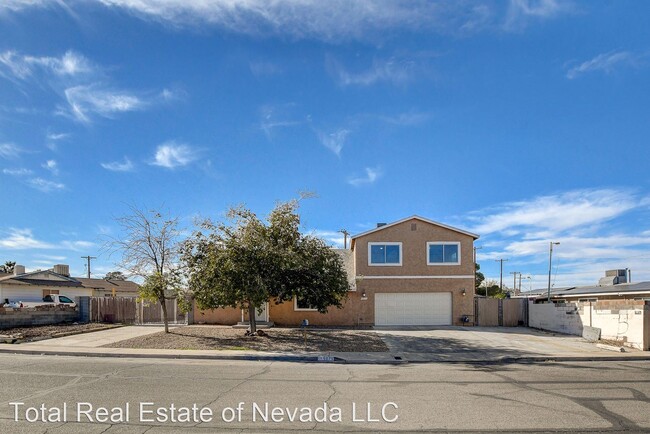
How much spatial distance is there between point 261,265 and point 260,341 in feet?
10.3

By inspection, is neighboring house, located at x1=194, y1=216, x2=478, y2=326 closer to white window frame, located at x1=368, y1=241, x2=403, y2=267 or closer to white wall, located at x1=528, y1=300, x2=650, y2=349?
white window frame, located at x1=368, y1=241, x2=403, y2=267

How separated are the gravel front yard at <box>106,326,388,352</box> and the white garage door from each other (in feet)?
17.8

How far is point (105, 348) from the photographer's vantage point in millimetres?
17562

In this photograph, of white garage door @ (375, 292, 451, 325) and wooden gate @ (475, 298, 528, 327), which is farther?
wooden gate @ (475, 298, 528, 327)

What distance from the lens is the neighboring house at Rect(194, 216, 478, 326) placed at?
28.3 meters

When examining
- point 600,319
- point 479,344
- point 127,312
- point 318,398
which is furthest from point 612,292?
point 127,312

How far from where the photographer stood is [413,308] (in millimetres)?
28453

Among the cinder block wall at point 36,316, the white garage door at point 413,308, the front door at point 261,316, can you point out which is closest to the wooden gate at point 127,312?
the cinder block wall at point 36,316

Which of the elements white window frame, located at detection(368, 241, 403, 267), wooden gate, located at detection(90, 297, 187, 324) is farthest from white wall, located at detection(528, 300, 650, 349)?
wooden gate, located at detection(90, 297, 187, 324)

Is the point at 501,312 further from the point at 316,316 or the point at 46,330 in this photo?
the point at 46,330

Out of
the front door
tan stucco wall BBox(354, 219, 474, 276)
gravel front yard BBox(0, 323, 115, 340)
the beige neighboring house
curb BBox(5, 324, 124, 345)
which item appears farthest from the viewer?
the beige neighboring house

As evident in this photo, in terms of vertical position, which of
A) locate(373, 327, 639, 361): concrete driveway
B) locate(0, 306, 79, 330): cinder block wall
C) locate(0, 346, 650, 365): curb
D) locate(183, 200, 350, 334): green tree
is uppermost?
locate(183, 200, 350, 334): green tree

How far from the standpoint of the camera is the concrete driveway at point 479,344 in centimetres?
1638

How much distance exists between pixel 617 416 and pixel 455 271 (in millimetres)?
20728
